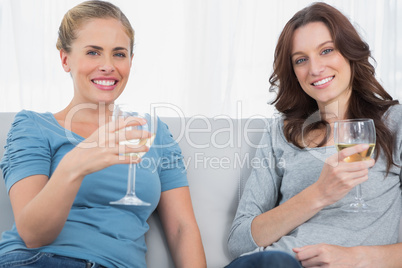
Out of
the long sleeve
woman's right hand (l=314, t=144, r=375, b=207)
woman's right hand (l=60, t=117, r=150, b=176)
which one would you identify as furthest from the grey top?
woman's right hand (l=60, t=117, r=150, b=176)

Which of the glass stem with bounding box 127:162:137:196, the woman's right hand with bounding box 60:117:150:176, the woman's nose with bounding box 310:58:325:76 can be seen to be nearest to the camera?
the woman's right hand with bounding box 60:117:150:176

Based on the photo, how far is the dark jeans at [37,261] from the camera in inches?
47.3

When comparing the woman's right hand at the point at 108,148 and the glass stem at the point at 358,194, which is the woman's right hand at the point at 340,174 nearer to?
the glass stem at the point at 358,194

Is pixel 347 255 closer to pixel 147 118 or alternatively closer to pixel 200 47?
pixel 147 118

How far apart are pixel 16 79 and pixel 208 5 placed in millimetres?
1411

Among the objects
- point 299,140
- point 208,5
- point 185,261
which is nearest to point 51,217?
point 185,261

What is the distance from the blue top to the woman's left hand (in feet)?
1.71

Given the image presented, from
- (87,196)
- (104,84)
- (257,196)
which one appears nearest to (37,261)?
(87,196)

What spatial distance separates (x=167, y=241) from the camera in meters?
1.64

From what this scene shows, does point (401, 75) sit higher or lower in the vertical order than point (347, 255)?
higher

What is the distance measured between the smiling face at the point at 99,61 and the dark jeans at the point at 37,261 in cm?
56

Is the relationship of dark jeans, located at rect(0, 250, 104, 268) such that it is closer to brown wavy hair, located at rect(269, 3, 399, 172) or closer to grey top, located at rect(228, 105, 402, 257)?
grey top, located at rect(228, 105, 402, 257)

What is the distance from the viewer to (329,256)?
136cm

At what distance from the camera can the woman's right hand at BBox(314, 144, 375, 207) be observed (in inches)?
→ 50.5
